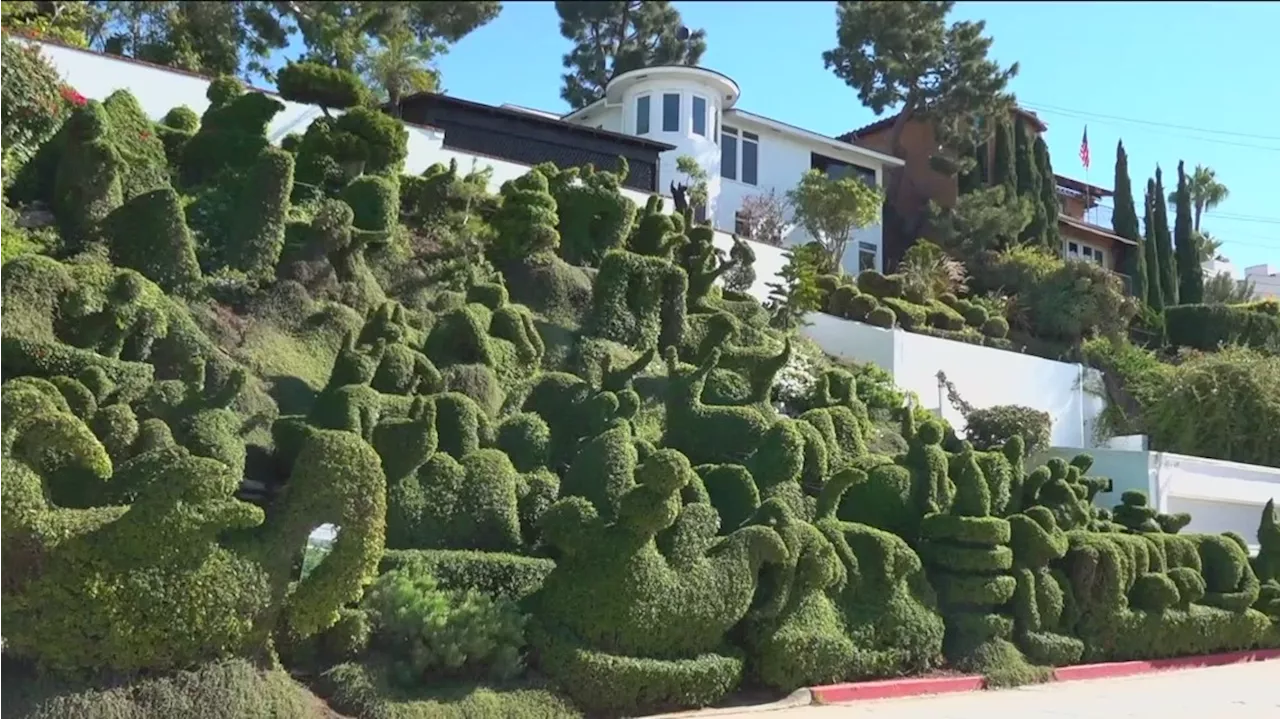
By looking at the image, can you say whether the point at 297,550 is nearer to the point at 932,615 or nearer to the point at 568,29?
the point at 932,615

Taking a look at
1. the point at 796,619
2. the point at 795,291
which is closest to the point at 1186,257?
the point at 795,291

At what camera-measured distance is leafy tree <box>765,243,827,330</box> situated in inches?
925

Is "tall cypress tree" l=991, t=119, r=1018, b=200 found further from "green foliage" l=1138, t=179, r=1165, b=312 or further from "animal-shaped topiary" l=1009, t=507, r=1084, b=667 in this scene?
"animal-shaped topiary" l=1009, t=507, r=1084, b=667

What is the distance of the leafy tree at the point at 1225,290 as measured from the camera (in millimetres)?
45656

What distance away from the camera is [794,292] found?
24969 mm

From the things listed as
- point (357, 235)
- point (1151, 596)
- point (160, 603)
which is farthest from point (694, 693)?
point (357, 235)

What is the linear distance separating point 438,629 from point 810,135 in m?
29.1

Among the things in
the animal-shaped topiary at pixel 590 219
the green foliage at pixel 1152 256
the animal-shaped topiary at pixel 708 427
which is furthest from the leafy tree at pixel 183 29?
the green foliage at pixel 1152 256

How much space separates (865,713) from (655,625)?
86.4 inches

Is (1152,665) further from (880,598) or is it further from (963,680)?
(880,598)

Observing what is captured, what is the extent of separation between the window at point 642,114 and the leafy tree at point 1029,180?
1267 centimetres

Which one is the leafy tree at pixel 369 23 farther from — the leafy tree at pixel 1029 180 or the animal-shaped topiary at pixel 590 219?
the leafy tree at pixel 1029 180

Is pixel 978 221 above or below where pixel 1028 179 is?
below

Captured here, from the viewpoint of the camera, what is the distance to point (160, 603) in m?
8.12
